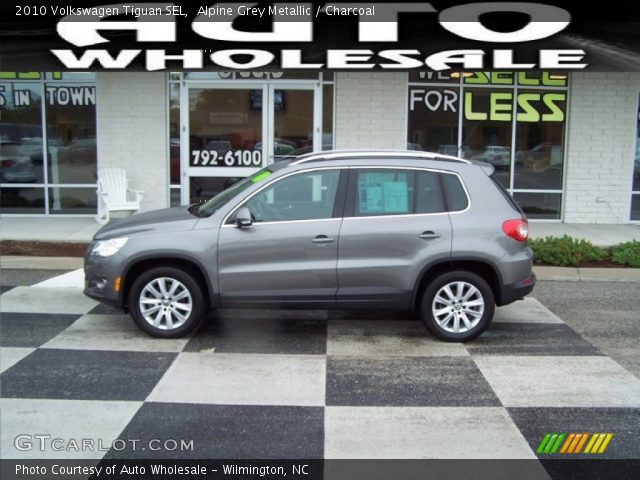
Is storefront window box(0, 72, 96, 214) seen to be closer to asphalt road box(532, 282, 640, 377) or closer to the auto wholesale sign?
the auto wholesale sign

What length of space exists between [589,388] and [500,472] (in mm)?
1806

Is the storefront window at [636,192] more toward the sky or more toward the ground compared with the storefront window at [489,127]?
more toward the ground

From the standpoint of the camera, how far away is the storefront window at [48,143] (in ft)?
45.3

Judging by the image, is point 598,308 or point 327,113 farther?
point 327,113

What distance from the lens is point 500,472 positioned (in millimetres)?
4250

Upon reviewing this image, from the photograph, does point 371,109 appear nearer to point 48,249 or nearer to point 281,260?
point 48,249

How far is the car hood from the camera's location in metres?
6.69

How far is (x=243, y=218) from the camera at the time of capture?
21.4ft

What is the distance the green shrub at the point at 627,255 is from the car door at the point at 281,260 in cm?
574

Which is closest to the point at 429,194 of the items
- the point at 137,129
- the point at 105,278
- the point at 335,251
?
the point at 335,251

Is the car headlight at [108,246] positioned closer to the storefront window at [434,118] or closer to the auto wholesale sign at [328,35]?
the auto wholesale sign at [328,35]

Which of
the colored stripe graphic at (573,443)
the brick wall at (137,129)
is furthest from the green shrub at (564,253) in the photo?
the brick wall at (137,129)

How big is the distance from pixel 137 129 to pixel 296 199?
7.92 m

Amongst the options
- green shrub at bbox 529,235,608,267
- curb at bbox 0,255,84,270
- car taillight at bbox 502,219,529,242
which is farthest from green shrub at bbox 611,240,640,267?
curb at bbox 0,255,84,270
